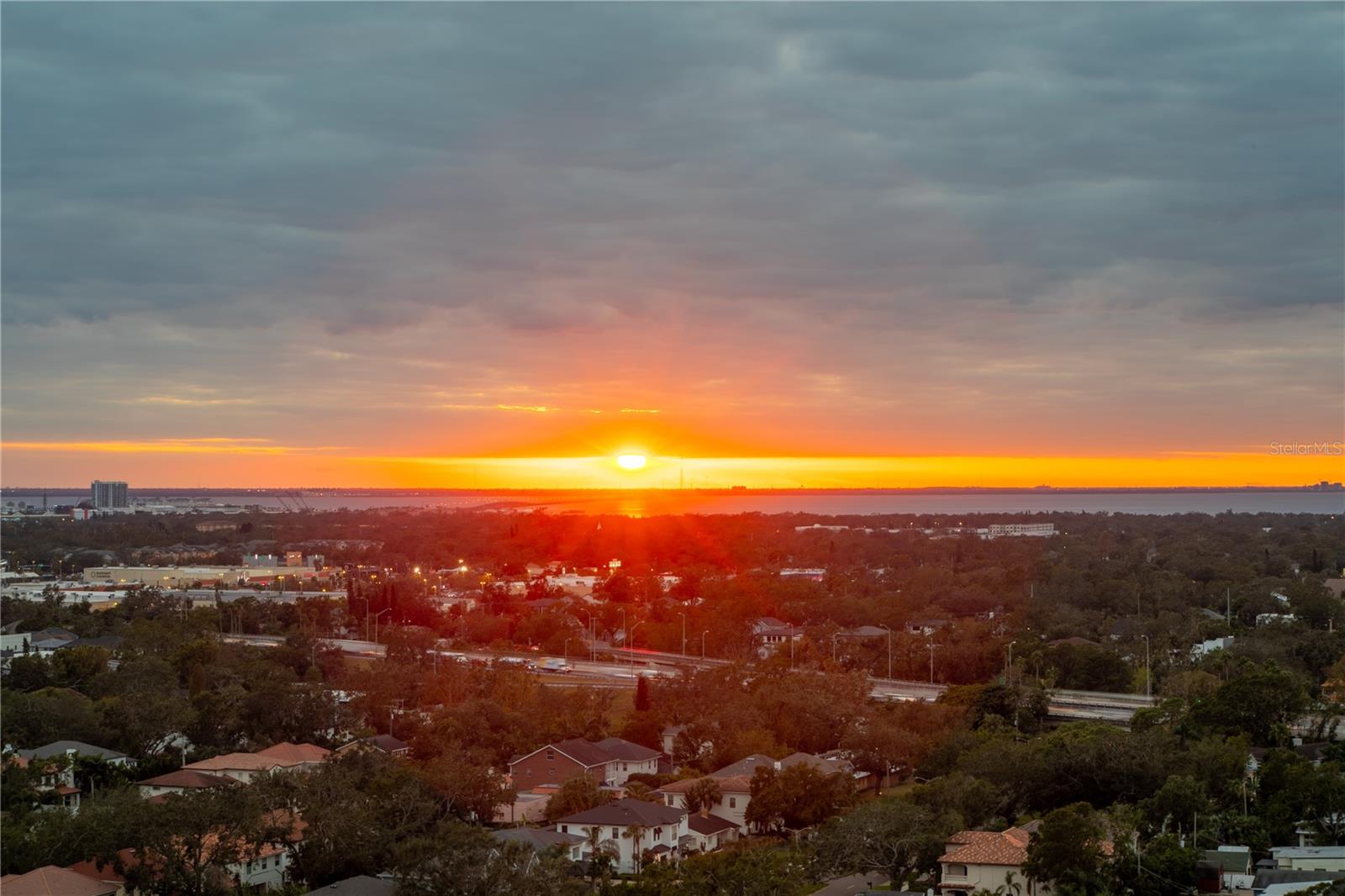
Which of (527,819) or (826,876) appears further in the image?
(527,819)

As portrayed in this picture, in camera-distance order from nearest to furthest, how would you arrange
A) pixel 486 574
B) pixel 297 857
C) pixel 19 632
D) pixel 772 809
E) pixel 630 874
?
pixel 297 857 < pixel 630 874 < pixel 772 809 < pixel 19 632 < pixel 486 574

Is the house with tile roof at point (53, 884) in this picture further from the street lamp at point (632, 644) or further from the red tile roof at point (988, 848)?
the street lamp at point (632, 644)

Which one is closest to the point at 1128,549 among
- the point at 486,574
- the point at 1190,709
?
the point at 486,574

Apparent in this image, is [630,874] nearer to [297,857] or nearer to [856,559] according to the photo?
[297,857]

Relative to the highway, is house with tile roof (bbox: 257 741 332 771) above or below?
above

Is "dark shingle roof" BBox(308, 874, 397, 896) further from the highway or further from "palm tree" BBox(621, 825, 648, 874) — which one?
the highway

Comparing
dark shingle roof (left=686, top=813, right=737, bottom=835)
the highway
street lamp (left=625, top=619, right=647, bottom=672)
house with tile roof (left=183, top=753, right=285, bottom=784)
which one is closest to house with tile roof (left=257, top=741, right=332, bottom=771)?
house with tile roof (left=183, top=753, right=285, bottom=784)
